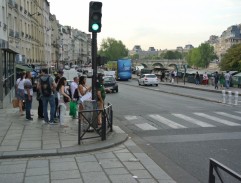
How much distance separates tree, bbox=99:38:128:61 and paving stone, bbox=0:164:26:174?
163 meters

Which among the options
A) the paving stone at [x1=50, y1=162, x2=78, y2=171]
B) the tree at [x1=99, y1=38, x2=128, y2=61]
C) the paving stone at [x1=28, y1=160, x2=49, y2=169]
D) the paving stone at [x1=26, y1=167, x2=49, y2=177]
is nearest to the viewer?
the paving stone at [x1=26, y1=167, x2=49, y2=177]

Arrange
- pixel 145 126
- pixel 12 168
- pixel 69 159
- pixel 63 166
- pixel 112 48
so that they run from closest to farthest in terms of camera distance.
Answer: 1. pixel 12 168
2. pixel 63 166
3. pixel 69 159
4. pixel 145 126
5. pixel 112 48

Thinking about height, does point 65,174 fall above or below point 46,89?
below

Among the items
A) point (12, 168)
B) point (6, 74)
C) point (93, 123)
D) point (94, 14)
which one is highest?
point (94, 14)

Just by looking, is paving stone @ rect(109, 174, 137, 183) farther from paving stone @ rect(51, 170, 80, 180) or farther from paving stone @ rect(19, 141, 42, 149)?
paving stone @ rect(19, 141, 42, 149)

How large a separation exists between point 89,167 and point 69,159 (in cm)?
79

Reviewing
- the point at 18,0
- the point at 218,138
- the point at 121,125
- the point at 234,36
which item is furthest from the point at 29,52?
the point at 234,36

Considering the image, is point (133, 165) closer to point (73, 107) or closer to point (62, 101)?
point (62, 101)

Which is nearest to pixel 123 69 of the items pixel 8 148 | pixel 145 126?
pixel 145 126

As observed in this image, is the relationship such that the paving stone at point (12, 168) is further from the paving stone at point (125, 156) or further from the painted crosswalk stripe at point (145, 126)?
the painted crosswalk stripe at point (145, 126)

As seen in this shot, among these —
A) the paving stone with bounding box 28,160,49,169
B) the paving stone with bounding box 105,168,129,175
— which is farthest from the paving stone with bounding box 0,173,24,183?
the paving stone with bounding box 105,168,129,175

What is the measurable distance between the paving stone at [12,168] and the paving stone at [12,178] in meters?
0.24

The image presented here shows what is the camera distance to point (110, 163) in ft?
25.5

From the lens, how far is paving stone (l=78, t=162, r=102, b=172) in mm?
7248
